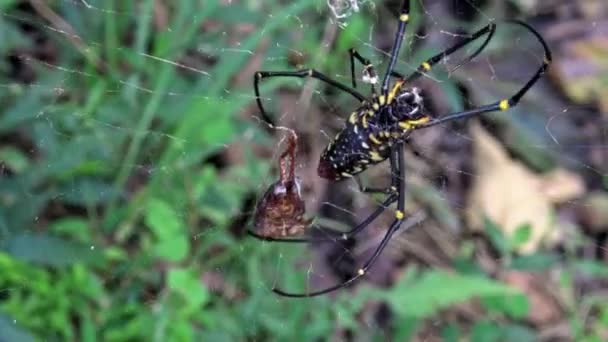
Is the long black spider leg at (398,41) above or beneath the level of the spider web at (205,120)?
above

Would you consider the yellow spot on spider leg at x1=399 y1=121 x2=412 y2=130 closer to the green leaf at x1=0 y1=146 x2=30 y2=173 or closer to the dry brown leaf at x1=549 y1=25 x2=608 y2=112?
the green leaf at x1=0 y1=146 x2=30 y2=173

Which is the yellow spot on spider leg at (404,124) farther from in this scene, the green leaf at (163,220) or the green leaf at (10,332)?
the green leaf at (10,332)

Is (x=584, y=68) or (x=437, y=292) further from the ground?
(x=584, y=68)

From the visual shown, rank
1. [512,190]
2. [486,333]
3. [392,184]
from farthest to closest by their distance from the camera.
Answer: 1. [512,190]
2. [486,333]
3. [392,184]

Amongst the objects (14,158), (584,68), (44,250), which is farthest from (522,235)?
(14,158)

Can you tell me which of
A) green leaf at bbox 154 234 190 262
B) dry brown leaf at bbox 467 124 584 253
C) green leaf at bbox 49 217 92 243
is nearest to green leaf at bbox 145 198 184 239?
green leaf at bbox 154 234 190 262

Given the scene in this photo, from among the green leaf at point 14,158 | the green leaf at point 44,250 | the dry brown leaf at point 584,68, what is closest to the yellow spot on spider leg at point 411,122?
the green leaf at point 44,250

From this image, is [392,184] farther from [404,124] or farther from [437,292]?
[437,292]

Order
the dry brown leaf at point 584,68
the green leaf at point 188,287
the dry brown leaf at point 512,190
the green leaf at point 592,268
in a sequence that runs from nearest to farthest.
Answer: the green leaf at point 188,287 < the green leaf at point 592,268 < the dry brown leaf at point 512,190 < the dry brown leaf at point 584,68
